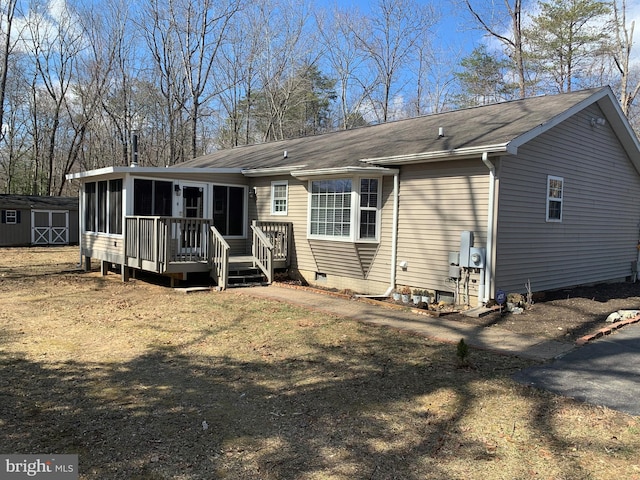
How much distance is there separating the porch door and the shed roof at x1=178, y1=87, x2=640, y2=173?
59.4 inches

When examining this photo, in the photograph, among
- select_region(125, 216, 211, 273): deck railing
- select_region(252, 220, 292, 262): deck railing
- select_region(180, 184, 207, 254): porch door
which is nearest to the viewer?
select_region(125, 216, 211, 273): deck railing

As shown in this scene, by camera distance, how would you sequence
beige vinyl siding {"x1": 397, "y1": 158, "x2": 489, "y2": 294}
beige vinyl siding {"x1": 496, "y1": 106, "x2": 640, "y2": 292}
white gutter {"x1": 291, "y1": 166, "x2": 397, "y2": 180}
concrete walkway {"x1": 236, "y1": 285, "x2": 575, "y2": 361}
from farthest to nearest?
white gutter {"x1": 291, "y1": 166, "x2": 397, "y2": 180} → beige vinyl siding {"x1": 496, "y1": 106, "x2": 640, "y2": 292} → beige vinyl siding {"x1": 397, "y1": 158, "x2": 489, "y2": 294} → concrete walkway {"x1": 236, "y1": 285, "x2": 575, "y2": 361}

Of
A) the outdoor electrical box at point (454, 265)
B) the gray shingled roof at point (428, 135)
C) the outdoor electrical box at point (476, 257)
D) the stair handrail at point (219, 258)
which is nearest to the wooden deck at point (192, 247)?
the stair handrail at point (219, 258)

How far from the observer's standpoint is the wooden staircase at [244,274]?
11156 millimetres

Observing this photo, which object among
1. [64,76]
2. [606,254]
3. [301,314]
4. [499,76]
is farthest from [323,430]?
[64,76]

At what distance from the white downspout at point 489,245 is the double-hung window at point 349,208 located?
2.48 meters

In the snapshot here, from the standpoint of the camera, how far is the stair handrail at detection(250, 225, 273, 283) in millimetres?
11195

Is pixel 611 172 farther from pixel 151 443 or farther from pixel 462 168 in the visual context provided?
pixel 151 443

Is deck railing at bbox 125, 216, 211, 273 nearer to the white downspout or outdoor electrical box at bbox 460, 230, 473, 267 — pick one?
outdoor electrical box at bbox 460, 230, 473, 267

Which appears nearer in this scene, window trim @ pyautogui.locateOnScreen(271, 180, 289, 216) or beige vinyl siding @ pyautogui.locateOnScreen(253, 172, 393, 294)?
beige vinyl siding @ pyautogui.locateOnScreen(253, 172, 393, 294)

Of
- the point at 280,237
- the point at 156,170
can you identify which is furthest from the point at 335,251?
the point at 156,170

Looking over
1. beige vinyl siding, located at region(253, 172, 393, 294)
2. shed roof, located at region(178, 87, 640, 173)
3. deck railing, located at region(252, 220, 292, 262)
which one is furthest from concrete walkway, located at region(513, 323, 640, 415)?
deck railing, located at region(252, 220, 292, 262)

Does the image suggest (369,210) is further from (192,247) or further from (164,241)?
(164,241)

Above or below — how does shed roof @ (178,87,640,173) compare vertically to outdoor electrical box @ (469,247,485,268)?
above
